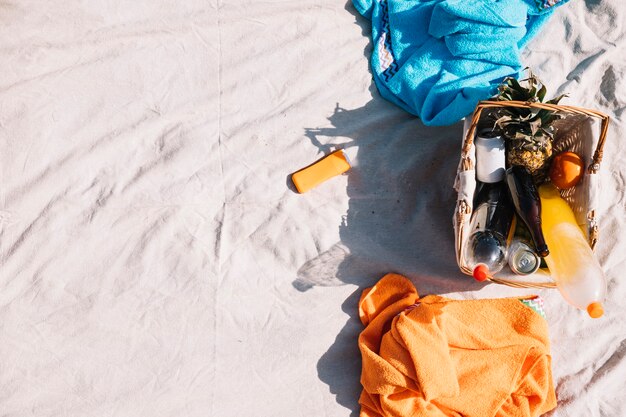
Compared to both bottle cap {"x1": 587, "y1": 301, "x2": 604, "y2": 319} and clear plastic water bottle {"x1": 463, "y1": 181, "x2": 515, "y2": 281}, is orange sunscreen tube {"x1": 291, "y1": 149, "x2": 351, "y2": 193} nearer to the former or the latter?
clear plastic water bottle {"x1": 463, "y1": 181, "x2": 515, "y2": 281}

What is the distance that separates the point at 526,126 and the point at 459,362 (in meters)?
0.40

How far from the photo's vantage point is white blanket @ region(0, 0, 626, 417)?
3.44 feet

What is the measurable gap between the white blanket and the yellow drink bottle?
0.64 ft

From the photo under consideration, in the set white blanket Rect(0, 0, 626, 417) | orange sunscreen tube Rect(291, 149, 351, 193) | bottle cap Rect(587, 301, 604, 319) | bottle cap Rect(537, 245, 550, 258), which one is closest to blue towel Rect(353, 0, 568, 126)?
white blanket Rect(0, 0, 626, 417)

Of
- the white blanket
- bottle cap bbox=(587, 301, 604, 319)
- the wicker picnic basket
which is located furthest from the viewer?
the white blanket

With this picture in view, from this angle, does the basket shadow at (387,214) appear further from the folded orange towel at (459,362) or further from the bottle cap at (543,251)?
the bottle cap at (543,251)

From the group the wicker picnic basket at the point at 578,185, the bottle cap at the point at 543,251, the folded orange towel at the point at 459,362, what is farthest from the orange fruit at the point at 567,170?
the folded orange towel at the point at 459,362

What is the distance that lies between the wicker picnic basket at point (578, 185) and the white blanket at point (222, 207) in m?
0.16

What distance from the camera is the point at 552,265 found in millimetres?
912

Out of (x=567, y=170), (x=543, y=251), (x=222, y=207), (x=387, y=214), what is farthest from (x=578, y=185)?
(x=222, y=207)

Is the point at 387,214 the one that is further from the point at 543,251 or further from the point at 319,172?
the point at 543,251

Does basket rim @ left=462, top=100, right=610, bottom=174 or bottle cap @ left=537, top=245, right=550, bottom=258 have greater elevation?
basket rim @ left=462, top=100, right=610, bottom=174

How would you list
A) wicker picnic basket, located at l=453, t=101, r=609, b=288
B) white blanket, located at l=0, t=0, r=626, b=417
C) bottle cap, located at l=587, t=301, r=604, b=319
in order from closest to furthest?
bottle cap, located at l=587, t=301, r=604, b=319 → wicker picnic basket, located at l=453, t=101, r=609, b=288 → white blanket, located at l=0, t=0, r=626, b=417

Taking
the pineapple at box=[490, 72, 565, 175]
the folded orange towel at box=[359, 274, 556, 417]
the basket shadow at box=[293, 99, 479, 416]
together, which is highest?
the pineapple at box=[490, 72, 565, 175]
